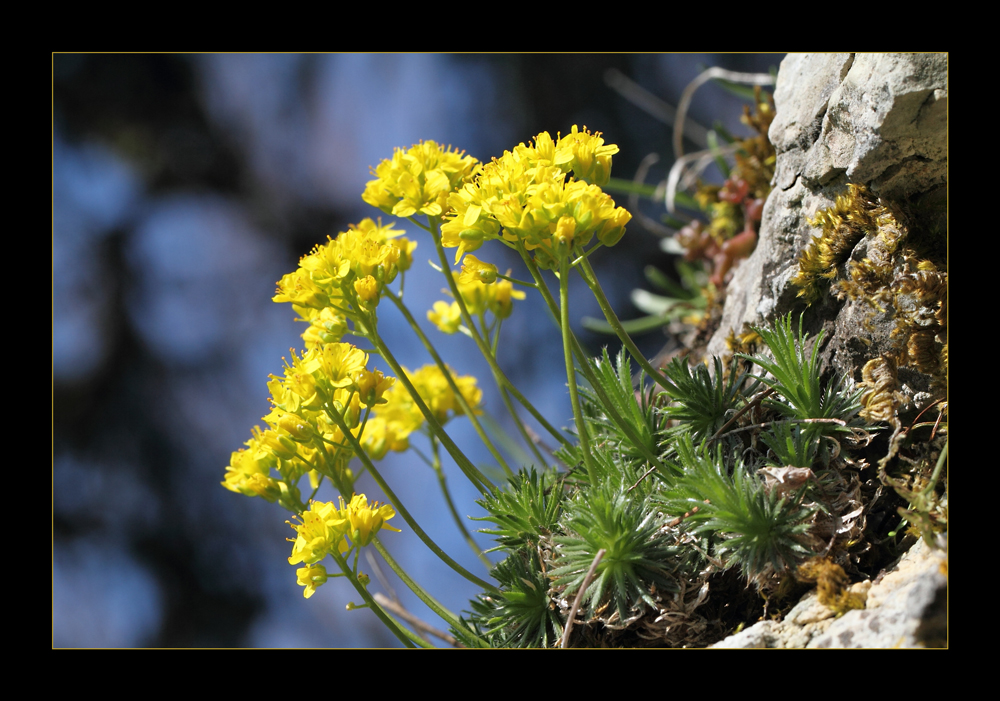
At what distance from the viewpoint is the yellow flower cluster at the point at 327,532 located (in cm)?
130

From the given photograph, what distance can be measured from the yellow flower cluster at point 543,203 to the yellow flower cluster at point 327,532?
0.56 meters

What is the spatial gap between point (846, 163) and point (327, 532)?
1.34 meters

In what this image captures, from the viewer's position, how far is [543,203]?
1174 millimetres

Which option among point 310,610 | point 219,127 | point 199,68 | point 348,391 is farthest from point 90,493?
point 348,391

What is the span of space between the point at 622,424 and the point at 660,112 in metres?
2.18

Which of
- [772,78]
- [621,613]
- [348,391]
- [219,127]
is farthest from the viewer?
[219,127]

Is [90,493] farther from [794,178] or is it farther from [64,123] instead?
[794,178]

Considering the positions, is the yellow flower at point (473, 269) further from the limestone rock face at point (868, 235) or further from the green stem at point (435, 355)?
the limestone rock face at point (868, 235)

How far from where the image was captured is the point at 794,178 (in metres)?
1.60

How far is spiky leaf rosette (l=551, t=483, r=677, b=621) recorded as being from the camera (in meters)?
1.23

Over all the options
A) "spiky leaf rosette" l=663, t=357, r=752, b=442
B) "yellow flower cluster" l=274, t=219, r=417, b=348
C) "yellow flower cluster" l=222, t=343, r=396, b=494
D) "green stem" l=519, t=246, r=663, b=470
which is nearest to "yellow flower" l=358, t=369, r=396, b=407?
"yellow flower cluster" l=222, t=343, r=396, b=494

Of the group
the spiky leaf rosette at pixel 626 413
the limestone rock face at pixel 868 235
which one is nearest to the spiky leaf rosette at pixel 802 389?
the limestone rock face at pixel 868 235

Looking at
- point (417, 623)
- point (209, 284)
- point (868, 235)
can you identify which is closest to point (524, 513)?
point (417, 623)

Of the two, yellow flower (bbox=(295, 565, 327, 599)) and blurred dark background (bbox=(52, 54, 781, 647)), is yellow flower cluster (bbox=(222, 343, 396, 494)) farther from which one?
blurred dark background (bbox=(52, 54, 781, 647))
